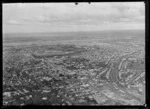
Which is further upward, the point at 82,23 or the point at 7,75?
the point at 82,23

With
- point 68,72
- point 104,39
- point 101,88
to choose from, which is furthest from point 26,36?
point 101,88

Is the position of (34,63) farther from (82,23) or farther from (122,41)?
(122,41)

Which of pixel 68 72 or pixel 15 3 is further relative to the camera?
pixel 68 72

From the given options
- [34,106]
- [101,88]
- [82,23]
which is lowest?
[34,106]

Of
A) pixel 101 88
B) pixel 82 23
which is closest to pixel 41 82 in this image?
pixel 101 88
